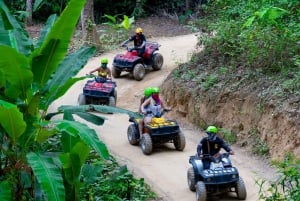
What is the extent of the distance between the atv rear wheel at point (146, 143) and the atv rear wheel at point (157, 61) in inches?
257

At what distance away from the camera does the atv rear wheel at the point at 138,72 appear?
57.9 feet

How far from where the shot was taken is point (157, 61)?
18.4 meters

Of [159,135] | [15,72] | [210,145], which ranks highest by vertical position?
[15,72]

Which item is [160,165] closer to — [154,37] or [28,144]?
[28,144]

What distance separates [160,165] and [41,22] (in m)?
18.1

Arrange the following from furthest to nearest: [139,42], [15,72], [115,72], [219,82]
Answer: [115,72]
[139,42]
[219,82]
[15,72]

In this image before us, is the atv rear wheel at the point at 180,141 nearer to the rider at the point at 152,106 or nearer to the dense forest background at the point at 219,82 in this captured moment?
the rider at the point at 152,106

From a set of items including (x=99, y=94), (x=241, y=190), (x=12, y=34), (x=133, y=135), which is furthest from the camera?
(x=99, y=94)

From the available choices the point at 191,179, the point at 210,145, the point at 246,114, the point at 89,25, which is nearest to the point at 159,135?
the point at 246,114

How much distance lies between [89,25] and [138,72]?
4.24 meters

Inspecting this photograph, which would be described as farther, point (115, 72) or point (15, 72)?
point (115, 72)

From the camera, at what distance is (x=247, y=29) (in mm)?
13836

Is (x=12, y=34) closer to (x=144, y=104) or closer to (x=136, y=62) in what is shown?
(x=144, y=104)

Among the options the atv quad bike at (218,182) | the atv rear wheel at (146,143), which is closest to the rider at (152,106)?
the atv rear wheel at (146,143)
